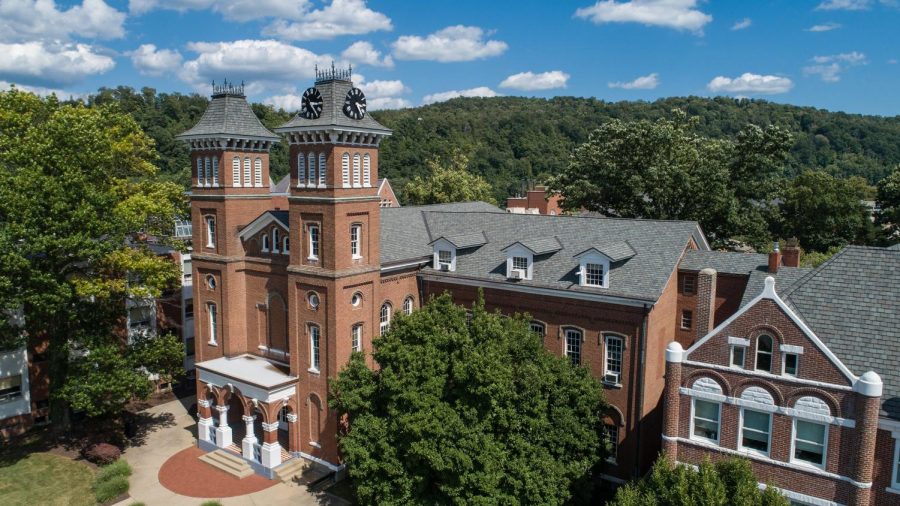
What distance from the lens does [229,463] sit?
1379 inches

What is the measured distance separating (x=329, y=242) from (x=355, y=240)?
1718 millimetres

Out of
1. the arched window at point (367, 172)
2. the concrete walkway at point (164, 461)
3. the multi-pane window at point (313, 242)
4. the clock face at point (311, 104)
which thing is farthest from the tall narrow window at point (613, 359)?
the clock face at point (311, 104)

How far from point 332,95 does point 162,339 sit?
18.9 m

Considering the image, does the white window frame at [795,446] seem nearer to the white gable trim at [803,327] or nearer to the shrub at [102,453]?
the white gable trim at [803,327]

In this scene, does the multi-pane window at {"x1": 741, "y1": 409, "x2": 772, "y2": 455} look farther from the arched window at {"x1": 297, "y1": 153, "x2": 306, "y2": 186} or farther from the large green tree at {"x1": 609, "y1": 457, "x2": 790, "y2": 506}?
the arched window at {"x1": 297, "y1": 153, "x2": 306, "y2": 186}

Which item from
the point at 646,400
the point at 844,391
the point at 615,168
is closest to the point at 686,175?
the point at 615,168

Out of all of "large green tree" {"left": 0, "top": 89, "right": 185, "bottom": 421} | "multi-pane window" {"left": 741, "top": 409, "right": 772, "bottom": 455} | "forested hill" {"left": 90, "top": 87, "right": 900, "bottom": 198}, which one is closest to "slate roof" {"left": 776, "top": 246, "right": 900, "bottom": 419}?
"multi-pane window" {"left": 741, "top": 409, "right": 772, "bottom": 455}

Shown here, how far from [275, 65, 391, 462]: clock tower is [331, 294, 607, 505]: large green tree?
5.27m

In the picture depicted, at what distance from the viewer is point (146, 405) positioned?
44.1 m

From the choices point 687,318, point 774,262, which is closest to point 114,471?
point 687,318

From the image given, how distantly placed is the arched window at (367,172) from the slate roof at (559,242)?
175 inches

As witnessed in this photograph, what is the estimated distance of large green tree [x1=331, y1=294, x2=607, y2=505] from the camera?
2450 centimetres

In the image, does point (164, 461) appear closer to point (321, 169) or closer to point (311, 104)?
point (321, 169)

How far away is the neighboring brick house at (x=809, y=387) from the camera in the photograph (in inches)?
789
